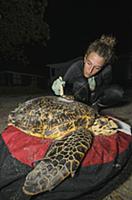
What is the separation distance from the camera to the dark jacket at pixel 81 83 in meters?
3.40

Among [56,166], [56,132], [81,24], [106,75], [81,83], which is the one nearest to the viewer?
[56,166]

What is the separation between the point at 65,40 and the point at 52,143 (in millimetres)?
12218

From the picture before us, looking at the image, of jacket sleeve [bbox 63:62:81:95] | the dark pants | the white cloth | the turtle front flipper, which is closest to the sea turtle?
the turtle front flipper

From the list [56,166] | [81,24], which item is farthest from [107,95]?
[81,24]

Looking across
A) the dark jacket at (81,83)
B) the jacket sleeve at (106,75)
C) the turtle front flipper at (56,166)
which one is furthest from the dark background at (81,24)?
the turtle front flipper at (56,166)

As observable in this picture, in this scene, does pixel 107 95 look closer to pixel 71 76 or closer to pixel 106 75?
pixel 106 75

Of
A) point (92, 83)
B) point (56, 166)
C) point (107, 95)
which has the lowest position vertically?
point (56, 166)

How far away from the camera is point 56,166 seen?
→ 220 centimetres

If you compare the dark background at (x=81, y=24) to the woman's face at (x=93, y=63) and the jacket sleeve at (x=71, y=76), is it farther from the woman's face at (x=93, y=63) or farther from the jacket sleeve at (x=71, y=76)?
the woman's face at (x=93, y=63)

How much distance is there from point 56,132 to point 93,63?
0.82 metres

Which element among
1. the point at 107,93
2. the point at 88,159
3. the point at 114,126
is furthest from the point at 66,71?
the point at 88,159

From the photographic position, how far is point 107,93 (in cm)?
366

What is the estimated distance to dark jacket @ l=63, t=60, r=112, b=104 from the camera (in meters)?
3.40

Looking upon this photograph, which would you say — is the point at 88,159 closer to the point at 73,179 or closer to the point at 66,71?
the point at 73,179
